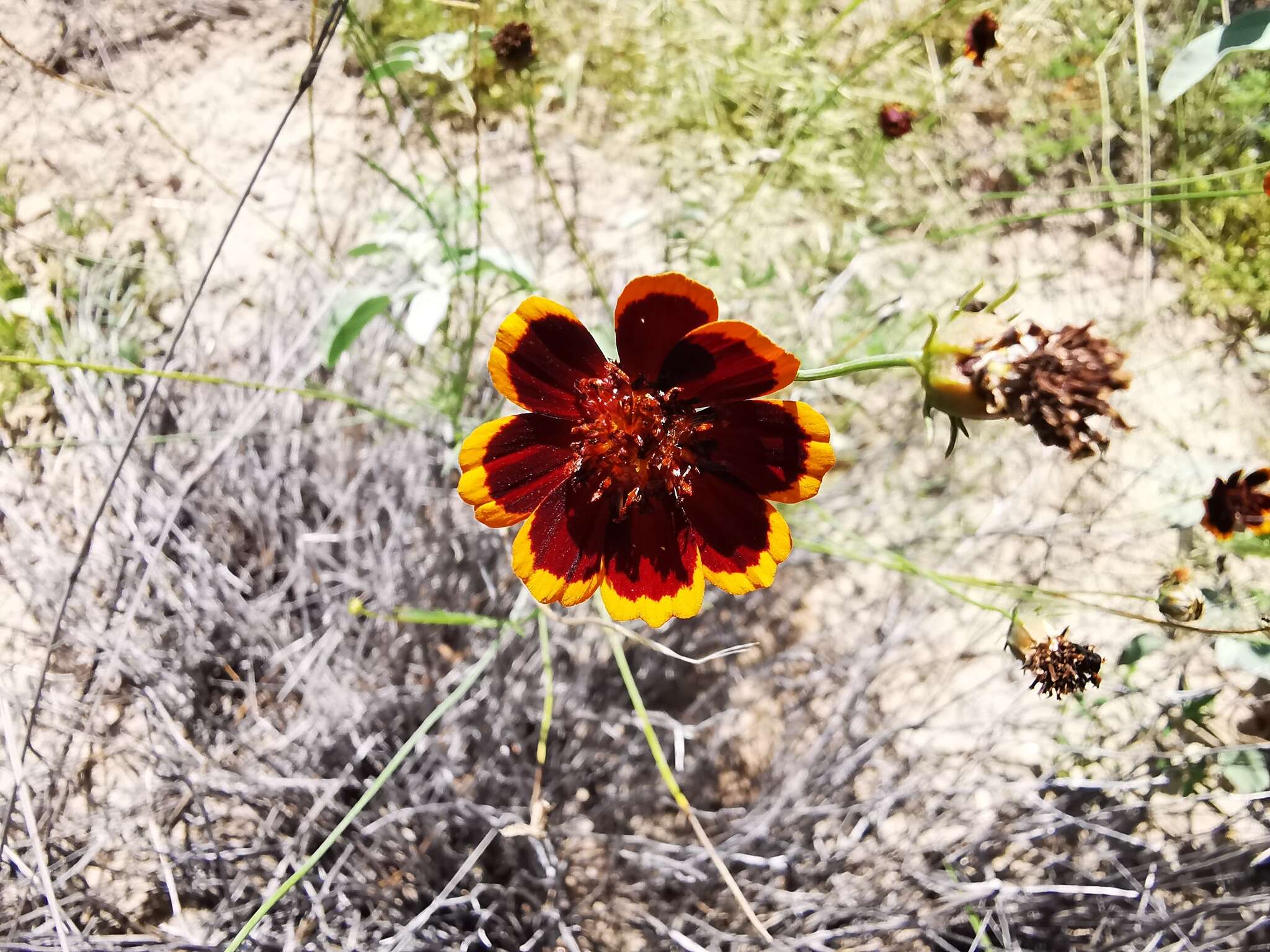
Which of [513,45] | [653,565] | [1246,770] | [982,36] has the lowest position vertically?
[1246,770]

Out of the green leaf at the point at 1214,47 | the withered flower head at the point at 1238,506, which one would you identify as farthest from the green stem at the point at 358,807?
the green leaf at the point at 1214,47

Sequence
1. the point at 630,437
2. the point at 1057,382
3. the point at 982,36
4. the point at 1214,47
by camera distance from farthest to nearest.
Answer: the point at 982,36 → the point at 1214,47 → the point at 630,437 → the point at 1057,382

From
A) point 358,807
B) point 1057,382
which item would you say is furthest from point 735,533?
point 358,807

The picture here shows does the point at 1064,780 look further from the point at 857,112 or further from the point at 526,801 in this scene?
the point at 857,112

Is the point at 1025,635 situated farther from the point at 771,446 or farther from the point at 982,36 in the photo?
the point at 982,36

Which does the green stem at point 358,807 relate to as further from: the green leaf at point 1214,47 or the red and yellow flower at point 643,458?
the green leaf at point 1214,47

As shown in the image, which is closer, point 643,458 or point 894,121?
point 643,458

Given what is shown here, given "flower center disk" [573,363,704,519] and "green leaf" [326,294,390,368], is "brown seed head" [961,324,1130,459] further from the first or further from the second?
"green leaf" [326,294,390,368]

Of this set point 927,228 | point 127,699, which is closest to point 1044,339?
point 927,228
